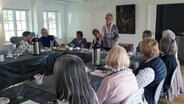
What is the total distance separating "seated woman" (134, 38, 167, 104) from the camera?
75.6 inches

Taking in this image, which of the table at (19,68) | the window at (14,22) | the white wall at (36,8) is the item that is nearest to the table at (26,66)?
the table at (19,68)

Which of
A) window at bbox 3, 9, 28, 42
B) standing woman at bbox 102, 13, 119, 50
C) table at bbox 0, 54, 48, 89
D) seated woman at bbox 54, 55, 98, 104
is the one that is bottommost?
table at bbox 0, 54, 48, 89

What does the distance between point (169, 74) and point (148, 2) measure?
4038 mm

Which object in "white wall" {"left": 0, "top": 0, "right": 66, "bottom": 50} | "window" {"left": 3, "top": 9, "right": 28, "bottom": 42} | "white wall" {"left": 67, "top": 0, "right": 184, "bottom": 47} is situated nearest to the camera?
"white wall" {"left": 0, "top": 0, "right": 66, "bottom": 50}

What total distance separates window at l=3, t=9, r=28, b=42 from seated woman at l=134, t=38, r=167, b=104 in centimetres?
541

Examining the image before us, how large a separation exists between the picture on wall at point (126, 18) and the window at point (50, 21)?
2864mm

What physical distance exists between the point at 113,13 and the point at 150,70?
17.5 ft

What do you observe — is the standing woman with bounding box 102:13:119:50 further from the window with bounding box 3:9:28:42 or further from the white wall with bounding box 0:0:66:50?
the window with bounding box 3:9:28:42

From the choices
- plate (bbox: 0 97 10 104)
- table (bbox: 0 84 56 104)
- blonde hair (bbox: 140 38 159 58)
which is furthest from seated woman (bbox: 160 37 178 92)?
plate (bbox: 0 97 10 104)

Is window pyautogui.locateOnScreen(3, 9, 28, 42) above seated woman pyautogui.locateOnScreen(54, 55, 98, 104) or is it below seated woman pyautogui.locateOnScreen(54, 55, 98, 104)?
above

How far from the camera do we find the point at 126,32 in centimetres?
683

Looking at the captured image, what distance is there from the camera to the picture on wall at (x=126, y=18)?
6.55m

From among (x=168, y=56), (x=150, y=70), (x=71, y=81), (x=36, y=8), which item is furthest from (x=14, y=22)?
(x=71, y=81)

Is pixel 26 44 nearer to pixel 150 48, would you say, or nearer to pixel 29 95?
pixel 29 95
